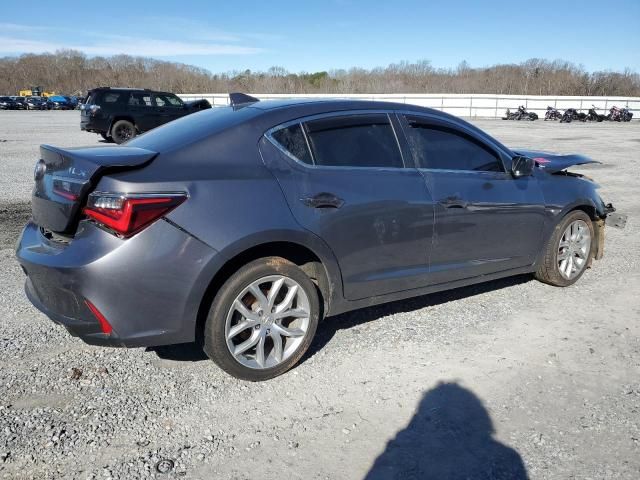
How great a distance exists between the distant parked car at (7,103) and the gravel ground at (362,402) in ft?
188

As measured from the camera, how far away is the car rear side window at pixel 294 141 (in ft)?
11.2

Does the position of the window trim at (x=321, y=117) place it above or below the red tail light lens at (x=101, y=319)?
above

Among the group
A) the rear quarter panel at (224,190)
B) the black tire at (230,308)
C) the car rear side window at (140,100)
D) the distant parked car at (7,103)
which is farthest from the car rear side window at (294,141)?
the distant parked car at (7,103)

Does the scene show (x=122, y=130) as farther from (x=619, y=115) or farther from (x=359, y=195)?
(x=619, y=115)

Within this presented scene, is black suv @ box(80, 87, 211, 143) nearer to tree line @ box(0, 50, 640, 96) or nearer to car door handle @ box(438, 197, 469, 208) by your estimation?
car door handle @ box(438, 197, 469, 208)

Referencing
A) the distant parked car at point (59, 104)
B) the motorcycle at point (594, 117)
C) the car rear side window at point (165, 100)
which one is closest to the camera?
the car rear side window at point (165, 100)

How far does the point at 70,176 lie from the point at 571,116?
4178 centimetres

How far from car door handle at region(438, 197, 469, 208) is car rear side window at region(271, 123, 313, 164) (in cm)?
112

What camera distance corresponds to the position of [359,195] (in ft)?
11.7

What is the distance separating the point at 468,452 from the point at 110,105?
17540 mm

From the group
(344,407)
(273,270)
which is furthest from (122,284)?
(344,407)

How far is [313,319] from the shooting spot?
11.5 feet

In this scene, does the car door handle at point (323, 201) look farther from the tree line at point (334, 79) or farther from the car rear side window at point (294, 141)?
the tree line at point (334, 79)

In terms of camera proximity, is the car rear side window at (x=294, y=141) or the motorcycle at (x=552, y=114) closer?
the car rear side window at (x=294, y=141)
